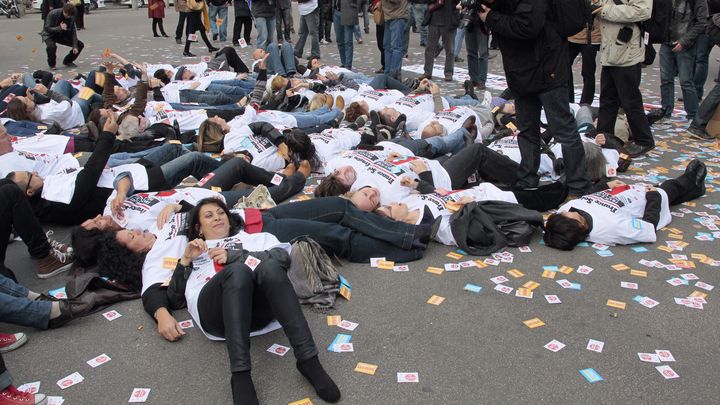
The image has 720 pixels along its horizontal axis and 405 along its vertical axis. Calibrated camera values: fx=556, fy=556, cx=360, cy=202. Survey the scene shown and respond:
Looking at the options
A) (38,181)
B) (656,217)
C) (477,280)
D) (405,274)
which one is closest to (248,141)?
(38,181)

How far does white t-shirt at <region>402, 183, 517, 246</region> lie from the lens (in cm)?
434

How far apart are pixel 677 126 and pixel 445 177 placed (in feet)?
14.0

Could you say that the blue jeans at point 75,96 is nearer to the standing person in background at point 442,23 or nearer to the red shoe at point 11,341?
the red shoe at point 11,341

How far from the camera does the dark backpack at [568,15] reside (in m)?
4.62

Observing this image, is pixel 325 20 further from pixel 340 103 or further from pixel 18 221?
pixel 18 221

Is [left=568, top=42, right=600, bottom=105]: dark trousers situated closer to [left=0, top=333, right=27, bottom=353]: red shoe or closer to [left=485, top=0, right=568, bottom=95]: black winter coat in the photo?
[left=485, top=0, right=568, bottom=95]: black winter coat

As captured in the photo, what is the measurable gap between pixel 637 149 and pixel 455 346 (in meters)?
4.38

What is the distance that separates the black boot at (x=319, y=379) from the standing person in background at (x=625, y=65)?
16.3ft

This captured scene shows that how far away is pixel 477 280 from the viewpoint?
3.86 m

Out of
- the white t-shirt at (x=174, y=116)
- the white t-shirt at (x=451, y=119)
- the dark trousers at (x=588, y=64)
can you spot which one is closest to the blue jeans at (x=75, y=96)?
the white t-shirt at (x=174, y=116)

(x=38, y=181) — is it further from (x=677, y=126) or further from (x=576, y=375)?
(x=677, y=126)

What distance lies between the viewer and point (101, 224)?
13.4ft

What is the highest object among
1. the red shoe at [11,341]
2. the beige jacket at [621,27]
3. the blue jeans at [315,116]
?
the beige jacket at [621,27]

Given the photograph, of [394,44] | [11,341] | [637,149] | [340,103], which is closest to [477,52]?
[394,44]
